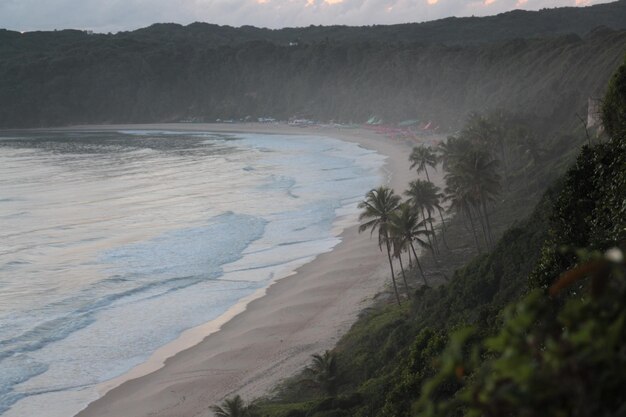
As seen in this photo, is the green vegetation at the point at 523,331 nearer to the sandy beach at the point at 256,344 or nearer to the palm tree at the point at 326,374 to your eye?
the palm tree at the point at 326,374

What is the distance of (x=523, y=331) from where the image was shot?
623 inches

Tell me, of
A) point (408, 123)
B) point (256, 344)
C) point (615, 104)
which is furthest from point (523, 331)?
point (408, 123)

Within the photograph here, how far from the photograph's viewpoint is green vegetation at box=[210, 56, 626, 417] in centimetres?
461

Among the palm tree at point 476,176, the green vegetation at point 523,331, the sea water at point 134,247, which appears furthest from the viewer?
the palm tree at point 476,176

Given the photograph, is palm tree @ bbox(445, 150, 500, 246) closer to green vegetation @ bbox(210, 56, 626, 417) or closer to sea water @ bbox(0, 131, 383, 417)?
green vegetation @ bbox(210, 56, 626, 417)

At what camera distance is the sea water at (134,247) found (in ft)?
122

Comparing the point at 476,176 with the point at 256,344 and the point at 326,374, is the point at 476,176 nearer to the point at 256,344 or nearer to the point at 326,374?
the point at 256,344

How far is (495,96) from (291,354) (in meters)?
88.4

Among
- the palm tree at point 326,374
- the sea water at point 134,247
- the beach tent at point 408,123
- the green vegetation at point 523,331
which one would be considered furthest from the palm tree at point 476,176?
the beach tent at point 408,123

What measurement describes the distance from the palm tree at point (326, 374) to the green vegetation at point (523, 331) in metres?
0.29

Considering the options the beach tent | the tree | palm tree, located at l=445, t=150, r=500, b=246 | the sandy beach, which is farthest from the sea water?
the beach tent

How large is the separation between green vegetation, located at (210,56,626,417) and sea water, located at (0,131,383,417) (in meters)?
11.2

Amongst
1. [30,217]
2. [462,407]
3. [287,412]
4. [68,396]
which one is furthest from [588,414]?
[30,217]

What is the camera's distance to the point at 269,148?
133375 mm
